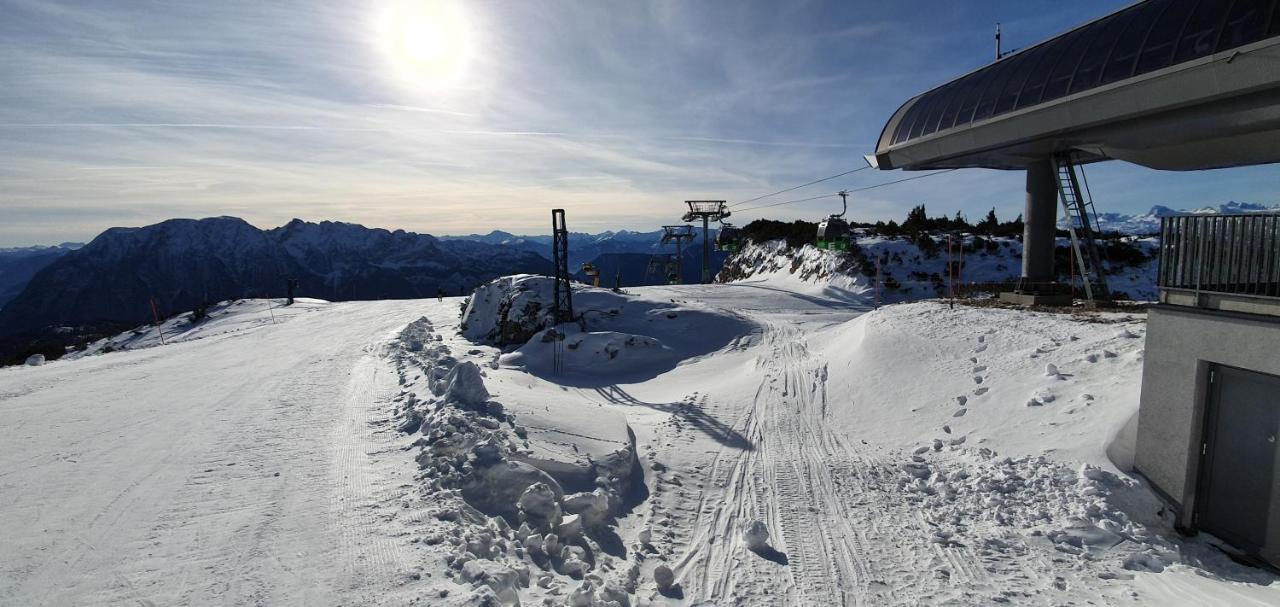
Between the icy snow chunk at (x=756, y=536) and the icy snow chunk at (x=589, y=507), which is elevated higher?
the icy snow chunk at (x=589, y=507)

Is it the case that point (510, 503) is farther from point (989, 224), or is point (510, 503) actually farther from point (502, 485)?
point (989, 224)

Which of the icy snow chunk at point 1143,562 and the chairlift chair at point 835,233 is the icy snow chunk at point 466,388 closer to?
the icy snow chunk at point 1143,562

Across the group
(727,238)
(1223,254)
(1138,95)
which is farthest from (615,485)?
(727,238)

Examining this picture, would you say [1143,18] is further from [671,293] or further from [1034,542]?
[671,293]

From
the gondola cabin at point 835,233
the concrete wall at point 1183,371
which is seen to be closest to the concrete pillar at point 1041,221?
the concrete wall at point 1183,371

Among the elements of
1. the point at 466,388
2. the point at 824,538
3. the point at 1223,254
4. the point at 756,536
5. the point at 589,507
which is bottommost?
the point at 824,538

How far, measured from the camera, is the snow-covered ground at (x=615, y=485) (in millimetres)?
5172

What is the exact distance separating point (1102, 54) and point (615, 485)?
50.2 ft

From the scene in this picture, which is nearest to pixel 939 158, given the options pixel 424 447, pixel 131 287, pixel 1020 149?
pixel 1020 149

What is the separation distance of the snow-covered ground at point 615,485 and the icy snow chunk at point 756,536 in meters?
0.03

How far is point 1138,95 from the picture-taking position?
38.7ft

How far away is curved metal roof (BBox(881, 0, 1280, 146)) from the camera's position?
10.3 meters

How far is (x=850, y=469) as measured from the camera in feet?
27.4

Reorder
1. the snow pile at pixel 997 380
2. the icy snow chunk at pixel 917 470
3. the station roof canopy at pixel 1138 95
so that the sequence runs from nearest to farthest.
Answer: the icy snow chunk at pixel 917 470 < the snow pile at pixel 997 380 < the station roof canopy at pixel 1138 95
